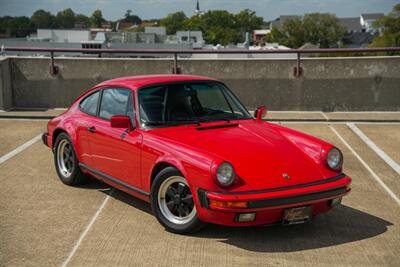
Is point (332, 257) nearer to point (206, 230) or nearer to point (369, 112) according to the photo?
point (206, 230)

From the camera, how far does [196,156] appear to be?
505cm

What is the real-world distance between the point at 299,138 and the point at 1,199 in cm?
323

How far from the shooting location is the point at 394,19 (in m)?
106

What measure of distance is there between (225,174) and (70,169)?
2.75m

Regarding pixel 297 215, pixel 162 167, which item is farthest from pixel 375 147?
pixel 162 167

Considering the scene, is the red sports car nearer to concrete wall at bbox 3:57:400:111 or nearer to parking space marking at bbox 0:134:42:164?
parking space marking at bbox 0:134:42:164

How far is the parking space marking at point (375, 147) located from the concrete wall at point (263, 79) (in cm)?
137

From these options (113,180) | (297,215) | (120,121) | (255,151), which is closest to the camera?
(297,215)

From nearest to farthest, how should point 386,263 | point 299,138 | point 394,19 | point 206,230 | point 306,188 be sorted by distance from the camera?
point 386,263 < point 306,188 < point 206,230 < point 299,138 < point 394,19

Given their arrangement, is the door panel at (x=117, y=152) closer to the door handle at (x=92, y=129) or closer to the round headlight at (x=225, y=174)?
the door handle at (x=92, y=129)

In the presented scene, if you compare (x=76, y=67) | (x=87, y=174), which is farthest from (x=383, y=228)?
(x=76, y=67)

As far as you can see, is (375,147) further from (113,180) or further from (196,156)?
(196,156)

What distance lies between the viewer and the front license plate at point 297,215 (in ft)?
16.3

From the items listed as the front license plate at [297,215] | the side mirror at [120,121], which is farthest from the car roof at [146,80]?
the front license plate at [297,215]
